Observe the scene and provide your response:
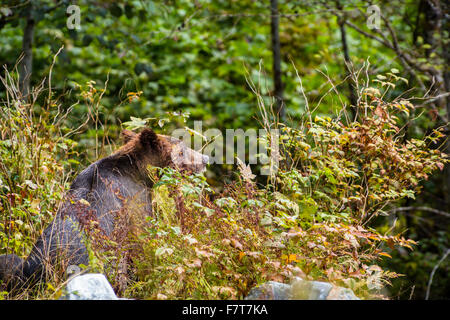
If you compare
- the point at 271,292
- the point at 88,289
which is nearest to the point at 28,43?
the point at 88,289

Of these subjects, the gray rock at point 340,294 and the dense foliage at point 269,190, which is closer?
the gray rock at point 340,294

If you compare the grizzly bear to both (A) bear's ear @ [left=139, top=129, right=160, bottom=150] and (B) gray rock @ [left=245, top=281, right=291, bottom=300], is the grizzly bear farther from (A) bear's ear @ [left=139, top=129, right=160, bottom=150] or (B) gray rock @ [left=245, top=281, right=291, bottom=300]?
(B) gray rock @ [left=245, top=281, right=291, bottom=300]

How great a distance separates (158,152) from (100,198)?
2.47 ft

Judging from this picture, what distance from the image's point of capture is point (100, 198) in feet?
14.1

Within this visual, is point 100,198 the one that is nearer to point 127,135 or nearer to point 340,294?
point 127,135

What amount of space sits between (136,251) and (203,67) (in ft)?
27.7

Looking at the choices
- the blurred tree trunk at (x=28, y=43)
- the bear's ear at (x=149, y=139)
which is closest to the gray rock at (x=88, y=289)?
the bear's ear at (x=149, y=139)

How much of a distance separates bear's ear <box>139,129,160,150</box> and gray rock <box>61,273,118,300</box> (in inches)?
69.0

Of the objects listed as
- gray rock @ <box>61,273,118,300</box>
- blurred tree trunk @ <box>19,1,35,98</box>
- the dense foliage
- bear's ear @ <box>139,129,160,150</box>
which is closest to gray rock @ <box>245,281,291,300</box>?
the dense foliage

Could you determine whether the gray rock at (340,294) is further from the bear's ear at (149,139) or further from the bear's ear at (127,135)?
the bear's ear at (127,135)

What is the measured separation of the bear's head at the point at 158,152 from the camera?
A: 4715mm

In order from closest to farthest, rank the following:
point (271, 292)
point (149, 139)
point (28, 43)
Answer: point (271, 292)
point (149, 139)
point (28, 43)

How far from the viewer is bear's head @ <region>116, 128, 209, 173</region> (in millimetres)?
4715
